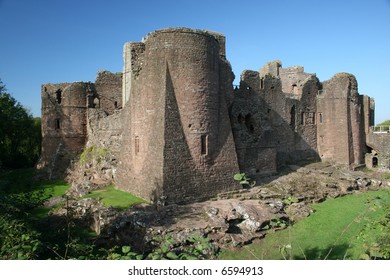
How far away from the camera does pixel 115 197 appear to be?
1669cm

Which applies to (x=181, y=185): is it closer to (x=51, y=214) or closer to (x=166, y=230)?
(x=166, y=230)

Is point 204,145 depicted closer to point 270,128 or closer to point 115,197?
point 115,197

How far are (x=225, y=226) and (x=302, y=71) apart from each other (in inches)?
934

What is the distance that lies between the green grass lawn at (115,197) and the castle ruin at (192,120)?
1.68 ft

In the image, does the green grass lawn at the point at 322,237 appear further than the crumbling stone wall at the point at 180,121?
No

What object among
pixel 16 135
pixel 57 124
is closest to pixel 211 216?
pixel 57 124

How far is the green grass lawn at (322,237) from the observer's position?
10.6m

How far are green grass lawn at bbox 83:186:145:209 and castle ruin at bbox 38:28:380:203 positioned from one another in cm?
51

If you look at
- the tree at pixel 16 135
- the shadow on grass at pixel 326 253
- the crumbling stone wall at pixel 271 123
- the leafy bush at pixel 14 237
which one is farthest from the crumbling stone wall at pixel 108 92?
the shadow on grass at pixel 326 253

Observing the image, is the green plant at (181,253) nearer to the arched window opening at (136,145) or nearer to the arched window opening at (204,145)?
the arched window opening at (204,145)

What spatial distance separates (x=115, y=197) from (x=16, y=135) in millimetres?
22236

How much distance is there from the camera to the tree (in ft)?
96.5

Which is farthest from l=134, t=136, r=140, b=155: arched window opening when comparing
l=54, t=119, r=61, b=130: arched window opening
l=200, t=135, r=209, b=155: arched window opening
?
l=54, t=119, r=61, b=130: arched window opening

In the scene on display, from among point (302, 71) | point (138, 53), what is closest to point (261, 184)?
point (138, 53)
